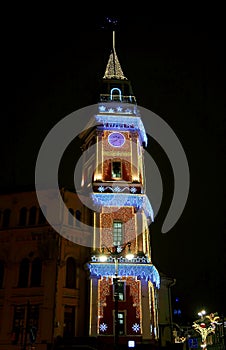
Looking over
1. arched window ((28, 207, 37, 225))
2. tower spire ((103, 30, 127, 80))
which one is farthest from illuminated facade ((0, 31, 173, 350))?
tower spire ((103, 30, 127, 80))

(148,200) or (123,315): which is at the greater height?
(148,200)

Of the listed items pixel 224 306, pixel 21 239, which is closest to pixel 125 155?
pixel 21 239

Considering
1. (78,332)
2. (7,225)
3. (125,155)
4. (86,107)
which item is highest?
(86,107)

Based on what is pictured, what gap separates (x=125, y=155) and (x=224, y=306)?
3335 centimetres

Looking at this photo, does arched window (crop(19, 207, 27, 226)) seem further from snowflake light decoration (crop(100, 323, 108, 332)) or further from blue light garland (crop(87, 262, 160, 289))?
snowflake light decoration (crop(100, 323, 108, 332))

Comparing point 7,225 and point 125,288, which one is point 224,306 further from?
point 7,225

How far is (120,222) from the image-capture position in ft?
115

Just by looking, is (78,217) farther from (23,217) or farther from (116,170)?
(116,170)

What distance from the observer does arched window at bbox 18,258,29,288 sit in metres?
34.4

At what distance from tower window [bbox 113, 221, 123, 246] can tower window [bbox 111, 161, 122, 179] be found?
4.50 m

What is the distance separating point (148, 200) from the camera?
37375 millimetres

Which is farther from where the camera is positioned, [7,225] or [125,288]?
[7,225]

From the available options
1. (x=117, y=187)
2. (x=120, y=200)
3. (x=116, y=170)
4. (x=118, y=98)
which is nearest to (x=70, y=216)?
(x=120, y=200)

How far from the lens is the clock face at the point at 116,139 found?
38438 millimetres
